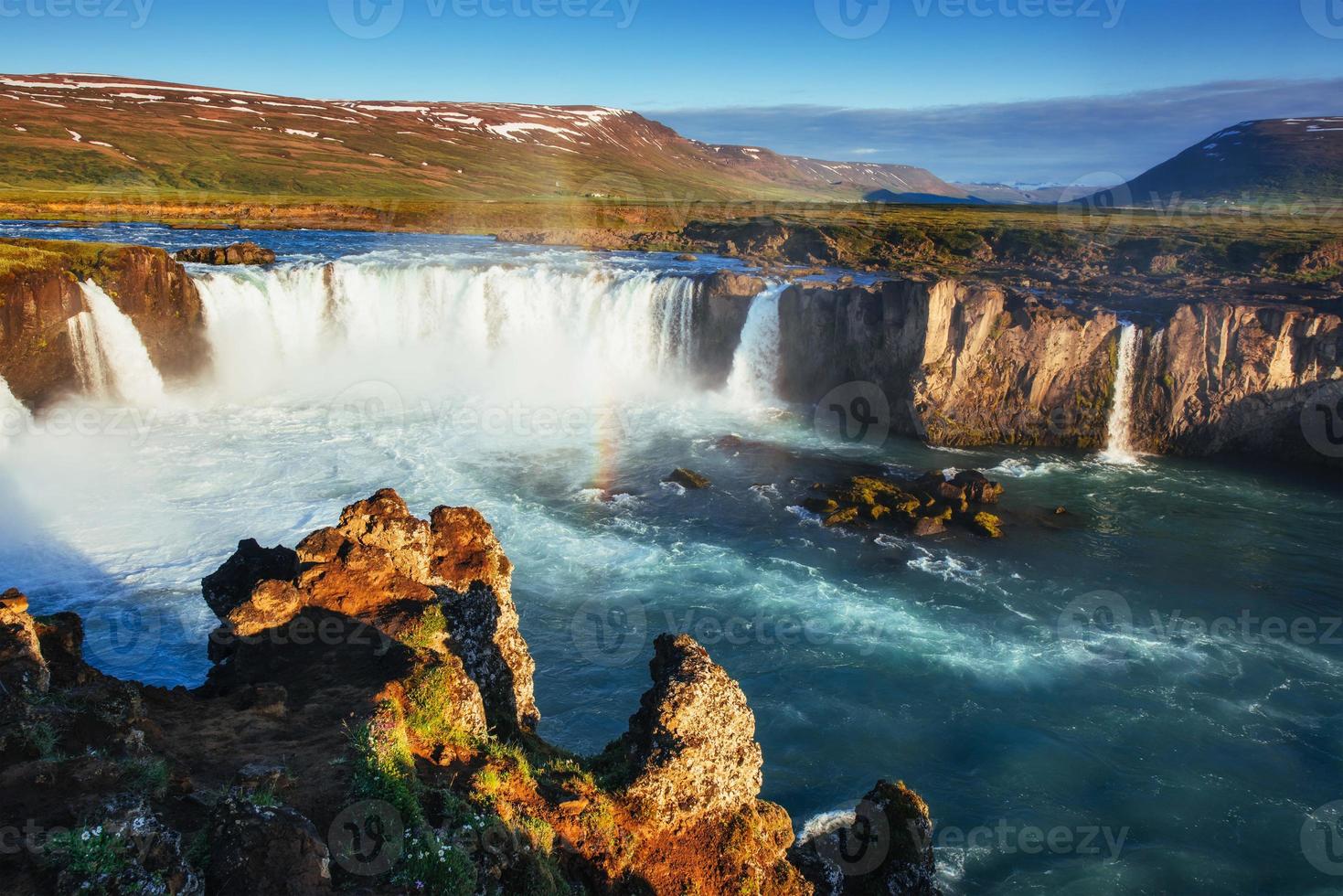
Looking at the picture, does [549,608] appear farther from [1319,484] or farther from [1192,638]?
[1319,484]

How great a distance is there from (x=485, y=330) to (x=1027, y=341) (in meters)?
32.7

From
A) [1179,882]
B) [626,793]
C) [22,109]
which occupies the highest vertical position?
[22,109]

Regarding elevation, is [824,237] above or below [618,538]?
above

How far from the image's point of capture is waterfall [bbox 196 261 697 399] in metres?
47.2

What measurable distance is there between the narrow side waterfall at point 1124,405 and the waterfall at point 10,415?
5287 centimetres

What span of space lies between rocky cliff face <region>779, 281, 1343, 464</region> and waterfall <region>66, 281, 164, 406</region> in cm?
3967

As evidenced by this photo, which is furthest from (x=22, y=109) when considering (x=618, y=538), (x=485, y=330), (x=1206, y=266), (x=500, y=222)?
(x=1206, y=266)

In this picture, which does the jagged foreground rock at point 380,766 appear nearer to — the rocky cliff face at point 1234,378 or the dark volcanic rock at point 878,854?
the dark volcanic rock at point 878,854

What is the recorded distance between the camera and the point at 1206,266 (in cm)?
6291

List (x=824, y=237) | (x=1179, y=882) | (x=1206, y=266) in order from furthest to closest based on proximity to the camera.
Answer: (x=824, y=237) < (x=1206, y=266) < (x=1179, y=882)

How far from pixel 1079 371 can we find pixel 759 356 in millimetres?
17541

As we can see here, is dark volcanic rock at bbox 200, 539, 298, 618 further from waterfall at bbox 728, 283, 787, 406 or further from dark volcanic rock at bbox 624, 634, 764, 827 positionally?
waterfall at bbox 728, 283, 787, 406

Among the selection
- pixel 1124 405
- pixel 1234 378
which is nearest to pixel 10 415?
pixel 1124 405

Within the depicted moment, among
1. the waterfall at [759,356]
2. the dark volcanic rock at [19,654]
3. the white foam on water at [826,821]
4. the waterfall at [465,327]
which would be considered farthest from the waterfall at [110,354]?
the white foam on water at [826,821]
